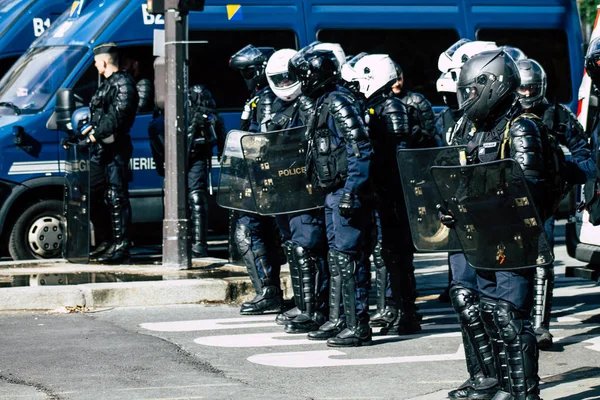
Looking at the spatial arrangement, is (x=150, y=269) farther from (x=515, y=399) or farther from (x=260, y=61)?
(x=515, y=399)

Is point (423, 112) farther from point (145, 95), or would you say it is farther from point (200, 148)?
point (145, 95)

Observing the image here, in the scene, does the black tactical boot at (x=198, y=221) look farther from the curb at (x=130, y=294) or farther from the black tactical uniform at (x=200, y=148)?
the curb at (x=130, y=294)

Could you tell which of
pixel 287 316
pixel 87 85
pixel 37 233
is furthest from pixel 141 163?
pixel 287 316

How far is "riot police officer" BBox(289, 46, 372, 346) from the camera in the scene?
7840 millimetres

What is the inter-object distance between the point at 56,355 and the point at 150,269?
3323 millimetres

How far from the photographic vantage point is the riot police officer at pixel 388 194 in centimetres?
853

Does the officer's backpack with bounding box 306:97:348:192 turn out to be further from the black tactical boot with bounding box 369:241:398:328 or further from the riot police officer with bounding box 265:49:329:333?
the black tactical boot with bounding box 369:241:398:328

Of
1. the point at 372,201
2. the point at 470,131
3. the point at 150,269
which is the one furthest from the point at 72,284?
the point at 470,131

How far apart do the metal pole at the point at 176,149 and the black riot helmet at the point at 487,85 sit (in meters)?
5.09

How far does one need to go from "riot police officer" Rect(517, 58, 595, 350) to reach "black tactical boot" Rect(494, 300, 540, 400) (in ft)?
6.06

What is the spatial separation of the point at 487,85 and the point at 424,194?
81 cm

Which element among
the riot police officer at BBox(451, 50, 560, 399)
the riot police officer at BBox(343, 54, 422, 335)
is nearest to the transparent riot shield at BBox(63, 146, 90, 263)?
the riot police officer at BBox(343, 54, 422, 335)

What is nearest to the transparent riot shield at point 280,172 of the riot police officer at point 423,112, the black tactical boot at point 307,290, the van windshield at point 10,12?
the black tactical boot at point 307,290

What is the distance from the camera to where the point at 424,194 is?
666 centimetres
